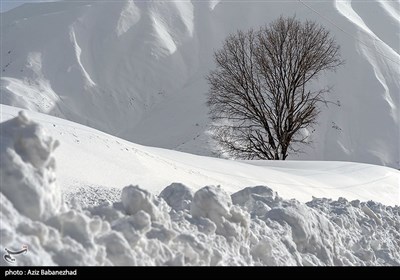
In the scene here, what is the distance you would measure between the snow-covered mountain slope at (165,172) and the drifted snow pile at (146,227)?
134 centimetres

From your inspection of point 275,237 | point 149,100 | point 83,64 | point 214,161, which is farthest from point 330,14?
point 275,237

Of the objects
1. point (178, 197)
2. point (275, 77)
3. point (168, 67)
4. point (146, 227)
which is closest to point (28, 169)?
point (146, 227)

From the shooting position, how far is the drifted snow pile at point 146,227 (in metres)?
3.32

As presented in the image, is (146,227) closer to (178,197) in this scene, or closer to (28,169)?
(28,169)

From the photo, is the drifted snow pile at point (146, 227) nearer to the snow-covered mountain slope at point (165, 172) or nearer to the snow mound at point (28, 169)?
the snow mound at point (28, 169)

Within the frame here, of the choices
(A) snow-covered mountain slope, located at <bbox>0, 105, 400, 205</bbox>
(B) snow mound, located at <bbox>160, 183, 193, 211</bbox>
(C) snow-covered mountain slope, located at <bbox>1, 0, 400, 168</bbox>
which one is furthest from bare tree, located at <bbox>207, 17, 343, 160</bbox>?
(B) snow mound, located at <bbox>160, 183, 193, 211</bbox>

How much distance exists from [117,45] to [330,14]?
45.6 ft

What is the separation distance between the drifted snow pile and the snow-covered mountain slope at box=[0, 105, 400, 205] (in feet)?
4.41

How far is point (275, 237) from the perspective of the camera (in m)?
4.77

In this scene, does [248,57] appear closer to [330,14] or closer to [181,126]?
[181,126]

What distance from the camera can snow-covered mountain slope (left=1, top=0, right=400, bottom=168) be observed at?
30.6 metres

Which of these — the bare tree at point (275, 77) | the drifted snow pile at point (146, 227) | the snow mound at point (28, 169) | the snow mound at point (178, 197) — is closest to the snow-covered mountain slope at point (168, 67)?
the bare tree at point (275, 77)

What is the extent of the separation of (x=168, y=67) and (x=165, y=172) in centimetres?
3214

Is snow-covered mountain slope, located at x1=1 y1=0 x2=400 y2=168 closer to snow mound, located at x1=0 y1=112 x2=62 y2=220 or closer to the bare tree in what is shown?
the bare tree
